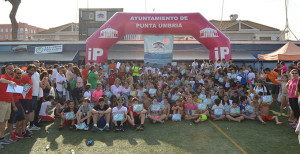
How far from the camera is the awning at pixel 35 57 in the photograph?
18.4 metres

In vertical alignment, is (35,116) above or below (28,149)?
above

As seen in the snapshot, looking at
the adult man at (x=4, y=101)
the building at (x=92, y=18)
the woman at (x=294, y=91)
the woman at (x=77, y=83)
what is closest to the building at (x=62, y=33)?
the building at (x=92, y=18)

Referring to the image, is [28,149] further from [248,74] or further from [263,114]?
[248,74]

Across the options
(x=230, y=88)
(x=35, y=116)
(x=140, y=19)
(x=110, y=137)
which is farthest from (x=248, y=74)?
(x=35, y=116)

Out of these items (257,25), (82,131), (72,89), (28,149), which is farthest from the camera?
(257,25)

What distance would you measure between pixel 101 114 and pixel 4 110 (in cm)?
258

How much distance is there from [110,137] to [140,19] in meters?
8.06

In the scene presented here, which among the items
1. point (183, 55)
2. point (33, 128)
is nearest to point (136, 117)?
point (33, 128)

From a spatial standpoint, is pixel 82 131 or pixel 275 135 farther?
pixel 82 131

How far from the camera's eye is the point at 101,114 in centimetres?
694

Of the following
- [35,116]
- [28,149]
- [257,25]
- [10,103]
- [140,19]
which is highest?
[257,25]

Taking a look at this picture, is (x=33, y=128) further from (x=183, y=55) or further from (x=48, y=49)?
(x=183, y=55)

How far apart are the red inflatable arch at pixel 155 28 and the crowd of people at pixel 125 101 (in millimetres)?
2250

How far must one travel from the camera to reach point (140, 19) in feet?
41.2
